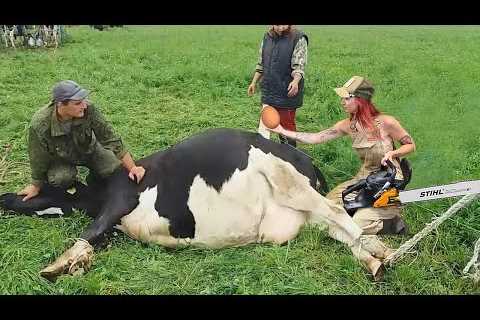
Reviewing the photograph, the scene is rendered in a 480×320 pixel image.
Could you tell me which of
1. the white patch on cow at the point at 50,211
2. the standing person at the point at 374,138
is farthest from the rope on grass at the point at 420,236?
the white patch on cow at the point at 50,211

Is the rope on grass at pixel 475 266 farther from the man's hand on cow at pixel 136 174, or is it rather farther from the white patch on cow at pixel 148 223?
the man's hand on cow at pixel 136 174

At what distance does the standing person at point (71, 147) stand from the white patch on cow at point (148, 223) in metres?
0.19

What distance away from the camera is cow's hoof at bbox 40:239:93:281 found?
382cm

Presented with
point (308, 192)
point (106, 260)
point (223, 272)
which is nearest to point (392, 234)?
point (308, 192)

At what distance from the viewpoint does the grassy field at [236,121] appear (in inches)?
149

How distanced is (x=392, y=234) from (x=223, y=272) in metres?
1.34

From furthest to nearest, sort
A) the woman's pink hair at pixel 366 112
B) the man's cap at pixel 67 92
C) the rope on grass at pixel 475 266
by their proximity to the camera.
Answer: the woman's pink hair at pixel 366 112
the man's cap at pixel 67 92
the rope on grass at pixel 475 266

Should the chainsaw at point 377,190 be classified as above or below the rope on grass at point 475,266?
above

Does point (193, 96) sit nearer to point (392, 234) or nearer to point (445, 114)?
point (445, 114)

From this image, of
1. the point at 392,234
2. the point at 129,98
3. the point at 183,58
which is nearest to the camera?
the point at 392,234

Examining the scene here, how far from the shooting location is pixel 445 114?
20.4 ft

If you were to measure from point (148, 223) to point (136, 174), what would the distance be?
388 millimetres

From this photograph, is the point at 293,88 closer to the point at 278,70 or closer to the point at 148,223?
the point at 278,70

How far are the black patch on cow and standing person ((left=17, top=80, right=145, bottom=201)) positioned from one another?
228 mm
